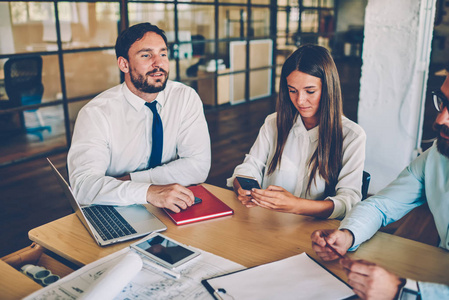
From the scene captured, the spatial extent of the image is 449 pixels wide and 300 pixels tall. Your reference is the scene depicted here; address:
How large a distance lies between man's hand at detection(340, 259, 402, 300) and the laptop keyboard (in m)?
0.76

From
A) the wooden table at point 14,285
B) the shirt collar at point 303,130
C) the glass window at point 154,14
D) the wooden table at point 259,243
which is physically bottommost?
the wooden table at point 14,285

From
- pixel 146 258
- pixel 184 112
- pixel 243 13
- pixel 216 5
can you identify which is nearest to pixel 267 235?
pixel 146 258

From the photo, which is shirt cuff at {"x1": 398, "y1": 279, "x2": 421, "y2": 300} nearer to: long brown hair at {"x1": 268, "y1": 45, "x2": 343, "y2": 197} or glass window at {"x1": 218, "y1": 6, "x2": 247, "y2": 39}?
long brown hair at {"x1": 268, "y1": 45, "x2": 343, "y2": 197}

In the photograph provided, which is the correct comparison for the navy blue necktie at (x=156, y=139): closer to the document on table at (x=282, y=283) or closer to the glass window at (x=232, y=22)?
the document on table at (x=282, y=283)

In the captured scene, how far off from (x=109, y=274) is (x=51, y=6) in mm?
4621

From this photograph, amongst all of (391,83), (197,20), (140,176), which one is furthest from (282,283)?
(197,20)

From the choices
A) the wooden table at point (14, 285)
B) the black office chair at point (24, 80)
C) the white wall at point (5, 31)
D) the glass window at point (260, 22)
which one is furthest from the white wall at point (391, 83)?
the glass window at point (260, 22)

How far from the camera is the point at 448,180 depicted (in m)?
1.41

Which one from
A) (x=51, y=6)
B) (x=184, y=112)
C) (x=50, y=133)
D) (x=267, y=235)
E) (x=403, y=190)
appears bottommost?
(x=50, y=133)

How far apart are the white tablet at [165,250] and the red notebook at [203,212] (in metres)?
0.17

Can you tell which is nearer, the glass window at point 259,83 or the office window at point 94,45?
the office window at point 94,45

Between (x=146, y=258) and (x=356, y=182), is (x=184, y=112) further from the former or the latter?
(x=146, y=258)

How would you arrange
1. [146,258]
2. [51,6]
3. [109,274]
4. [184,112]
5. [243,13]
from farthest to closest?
[243,13], [51,6], [184,112], [146,258], [109,274]

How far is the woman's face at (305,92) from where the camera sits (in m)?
1.79
